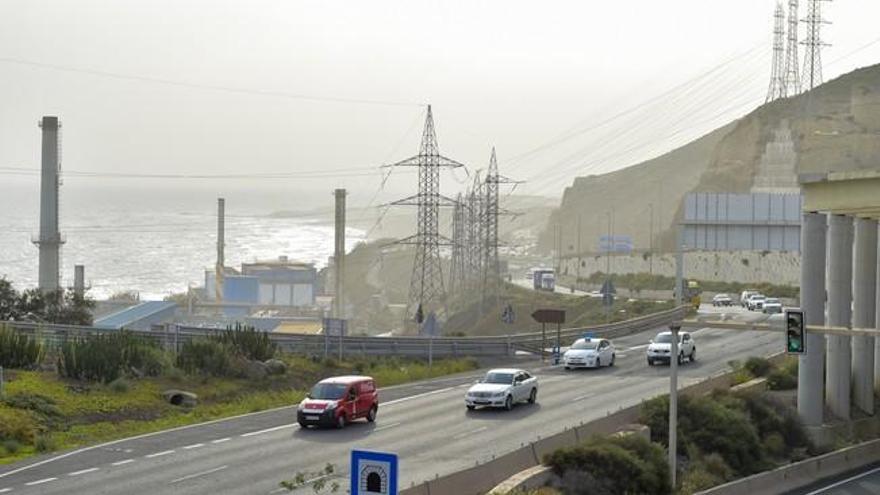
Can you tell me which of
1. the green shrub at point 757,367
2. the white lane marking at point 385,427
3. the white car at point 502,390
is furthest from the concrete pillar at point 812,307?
the white lane marking at point 385,427

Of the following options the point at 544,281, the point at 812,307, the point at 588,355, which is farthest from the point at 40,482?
the point at 544,281

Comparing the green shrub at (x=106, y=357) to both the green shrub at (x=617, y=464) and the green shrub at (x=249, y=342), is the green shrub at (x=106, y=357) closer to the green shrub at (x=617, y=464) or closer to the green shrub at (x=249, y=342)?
the green shrub at (x=249, y=342)

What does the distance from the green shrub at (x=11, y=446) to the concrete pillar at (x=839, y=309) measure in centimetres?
2664

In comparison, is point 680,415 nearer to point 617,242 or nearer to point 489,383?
point 489,383

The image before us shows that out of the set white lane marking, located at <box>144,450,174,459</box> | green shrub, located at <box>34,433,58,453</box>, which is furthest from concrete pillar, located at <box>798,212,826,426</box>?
green shrub, located at <box>34,433,58,453</box>

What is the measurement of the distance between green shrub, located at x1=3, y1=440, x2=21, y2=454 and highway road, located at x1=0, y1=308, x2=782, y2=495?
1.78 m

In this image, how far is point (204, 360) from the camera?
4666 centimetres

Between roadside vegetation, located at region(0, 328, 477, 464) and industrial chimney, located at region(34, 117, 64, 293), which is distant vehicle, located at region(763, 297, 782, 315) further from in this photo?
industrial chimney, located at region(34, 117, 64, 293)

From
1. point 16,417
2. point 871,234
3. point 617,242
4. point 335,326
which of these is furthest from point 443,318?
point 16,417

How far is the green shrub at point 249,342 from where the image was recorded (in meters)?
50.2

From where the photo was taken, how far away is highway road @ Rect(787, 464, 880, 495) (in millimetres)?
33656

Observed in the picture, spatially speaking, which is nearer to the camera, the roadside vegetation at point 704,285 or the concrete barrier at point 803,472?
the concrete barrier at point 803,472

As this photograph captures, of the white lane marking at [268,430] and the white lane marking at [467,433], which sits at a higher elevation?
the white lane marking at [467,433]

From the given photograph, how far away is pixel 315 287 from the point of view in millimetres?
190750
